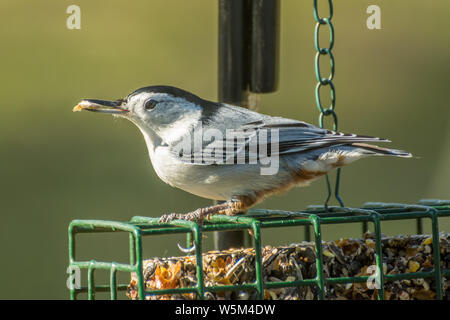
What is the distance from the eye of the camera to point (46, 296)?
7430 millimetres

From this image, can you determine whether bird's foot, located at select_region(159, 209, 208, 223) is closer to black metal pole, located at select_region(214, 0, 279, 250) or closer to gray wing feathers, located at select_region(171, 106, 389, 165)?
gray wing feathers, located at select_region(171, 106, 389, 165)

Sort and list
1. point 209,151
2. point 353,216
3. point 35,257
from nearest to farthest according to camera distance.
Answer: point 353,216 → point 209,151 → point 35,257

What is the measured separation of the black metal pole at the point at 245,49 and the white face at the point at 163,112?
35 centimetres

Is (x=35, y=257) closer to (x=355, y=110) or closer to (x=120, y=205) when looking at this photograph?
(x=120, y=205)

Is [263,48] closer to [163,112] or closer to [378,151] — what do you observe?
[163,112]

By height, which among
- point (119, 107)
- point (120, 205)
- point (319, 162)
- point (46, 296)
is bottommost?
point (46, 296)

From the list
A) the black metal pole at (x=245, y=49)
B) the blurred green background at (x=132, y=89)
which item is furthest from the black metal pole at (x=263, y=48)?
the blurred green background at (x=132, y=89)

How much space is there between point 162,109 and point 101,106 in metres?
0.38

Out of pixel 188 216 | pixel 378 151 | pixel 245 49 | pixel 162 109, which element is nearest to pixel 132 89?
pixel 162 109

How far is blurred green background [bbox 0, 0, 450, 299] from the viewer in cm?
848

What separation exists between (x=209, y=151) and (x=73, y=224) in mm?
958

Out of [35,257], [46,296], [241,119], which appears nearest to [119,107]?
[241,119]

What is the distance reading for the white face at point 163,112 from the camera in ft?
15.5

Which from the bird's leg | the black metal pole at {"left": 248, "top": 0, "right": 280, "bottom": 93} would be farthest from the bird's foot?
the black metal pole at {"left": 248, "top": 0, "right": 280, "bottom": 93}
